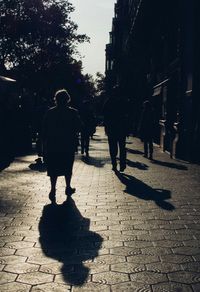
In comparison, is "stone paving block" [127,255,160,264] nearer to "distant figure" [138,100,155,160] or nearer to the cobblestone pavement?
the cobblestone pavement

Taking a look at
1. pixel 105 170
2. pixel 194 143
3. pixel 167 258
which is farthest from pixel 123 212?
pixel 194 143

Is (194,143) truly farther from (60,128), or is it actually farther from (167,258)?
(167,258)

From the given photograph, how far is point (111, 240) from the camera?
512 cm

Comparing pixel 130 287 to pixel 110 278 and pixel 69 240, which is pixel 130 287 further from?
pixel 69 240

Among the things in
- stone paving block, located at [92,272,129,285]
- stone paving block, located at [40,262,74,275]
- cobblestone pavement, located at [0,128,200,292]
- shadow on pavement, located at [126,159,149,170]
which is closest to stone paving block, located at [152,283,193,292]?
cobblestone pavement, located at [0,128,200,292]

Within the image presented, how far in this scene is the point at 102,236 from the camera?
530 centimetres

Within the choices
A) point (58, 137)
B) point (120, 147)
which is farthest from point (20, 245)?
point (120, 147)

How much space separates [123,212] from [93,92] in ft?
314

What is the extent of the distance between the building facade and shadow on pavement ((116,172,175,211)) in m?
4.67

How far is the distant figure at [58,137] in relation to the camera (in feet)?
24.1

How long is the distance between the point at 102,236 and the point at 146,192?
3.10m

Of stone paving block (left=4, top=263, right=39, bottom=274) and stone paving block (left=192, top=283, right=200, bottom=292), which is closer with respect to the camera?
stone paving block (left=192, top=283, right=200, bottom=292)

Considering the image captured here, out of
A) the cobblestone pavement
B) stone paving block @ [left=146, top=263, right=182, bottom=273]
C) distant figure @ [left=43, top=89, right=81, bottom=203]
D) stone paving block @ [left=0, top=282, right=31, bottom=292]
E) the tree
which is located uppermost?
the tree

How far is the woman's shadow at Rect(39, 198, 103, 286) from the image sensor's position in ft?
13.5
